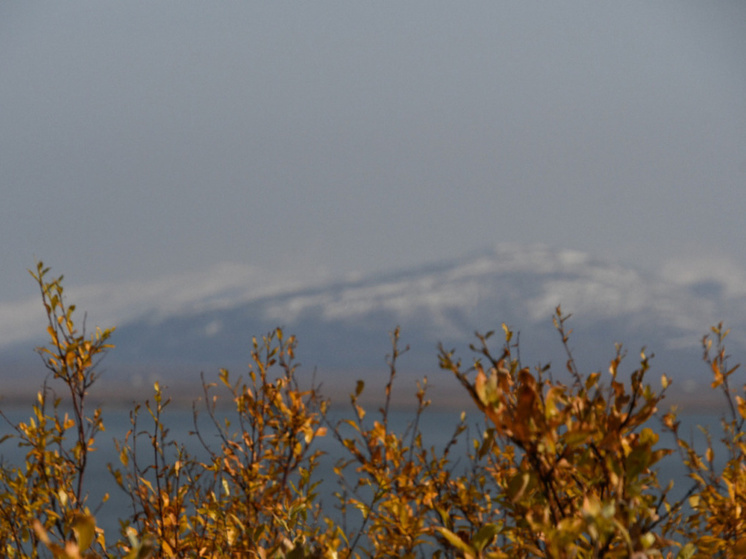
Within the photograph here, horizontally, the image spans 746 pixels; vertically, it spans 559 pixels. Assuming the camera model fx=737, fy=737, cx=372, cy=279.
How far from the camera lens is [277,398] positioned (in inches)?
136

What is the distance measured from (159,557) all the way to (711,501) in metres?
2.23

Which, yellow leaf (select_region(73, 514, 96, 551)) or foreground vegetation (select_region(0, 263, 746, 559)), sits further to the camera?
foreground vegetation (select_region(0, 263, 746, 559))

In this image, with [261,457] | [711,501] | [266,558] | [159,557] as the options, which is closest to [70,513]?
[159,557]

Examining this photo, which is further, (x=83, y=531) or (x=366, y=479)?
(x=366, y=479)

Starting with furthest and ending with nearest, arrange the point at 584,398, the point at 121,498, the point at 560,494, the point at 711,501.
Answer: the point at 121,498
the point at 711,501
the point at 560,494
the point at 584,398

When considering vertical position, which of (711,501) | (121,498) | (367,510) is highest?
(367,510)

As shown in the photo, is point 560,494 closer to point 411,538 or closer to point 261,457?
point 411,538

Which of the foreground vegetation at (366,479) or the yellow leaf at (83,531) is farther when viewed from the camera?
the foreground vegetation at (366,479)

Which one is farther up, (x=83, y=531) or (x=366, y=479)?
(x=83, y=531)

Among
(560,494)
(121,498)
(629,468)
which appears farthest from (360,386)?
(121,498)

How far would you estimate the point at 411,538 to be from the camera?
9.43ft

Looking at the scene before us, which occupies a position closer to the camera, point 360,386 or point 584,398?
point 584,398

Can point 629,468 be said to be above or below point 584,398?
below

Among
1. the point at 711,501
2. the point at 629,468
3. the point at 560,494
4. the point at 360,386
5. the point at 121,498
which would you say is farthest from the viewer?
the point at 121,498
